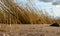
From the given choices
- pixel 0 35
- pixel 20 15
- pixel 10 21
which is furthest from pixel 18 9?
pixel 0 35

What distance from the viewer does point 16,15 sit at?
3006mm

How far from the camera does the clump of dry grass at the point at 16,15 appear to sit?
2869mm

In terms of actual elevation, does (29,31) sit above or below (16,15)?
below

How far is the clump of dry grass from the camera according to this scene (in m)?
2.87

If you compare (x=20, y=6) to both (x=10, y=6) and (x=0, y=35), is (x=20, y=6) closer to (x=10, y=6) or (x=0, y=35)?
(x=10, y=6)

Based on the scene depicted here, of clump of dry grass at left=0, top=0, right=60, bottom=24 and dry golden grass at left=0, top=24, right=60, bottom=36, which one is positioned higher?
clump of dry grass at left=0, top=0, right=60, bottom=24

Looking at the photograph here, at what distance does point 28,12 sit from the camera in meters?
3.22

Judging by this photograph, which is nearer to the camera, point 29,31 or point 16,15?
point 29,31

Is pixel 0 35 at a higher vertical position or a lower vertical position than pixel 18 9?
lower

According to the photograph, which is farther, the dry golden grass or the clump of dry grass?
the clump of dry grass

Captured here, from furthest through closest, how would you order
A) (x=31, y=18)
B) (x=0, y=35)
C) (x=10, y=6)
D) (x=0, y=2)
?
1. (x=31, y=18)
2. (x=10, y=6)
3. (x=0, y=2)
4. (x=0, y=35)

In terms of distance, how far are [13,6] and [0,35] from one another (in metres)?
1.64

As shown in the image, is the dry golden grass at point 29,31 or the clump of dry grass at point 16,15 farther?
the clump of dry grass at point 16,15

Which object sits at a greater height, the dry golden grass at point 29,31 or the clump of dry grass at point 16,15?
the clump of dry grass at point 16,15
